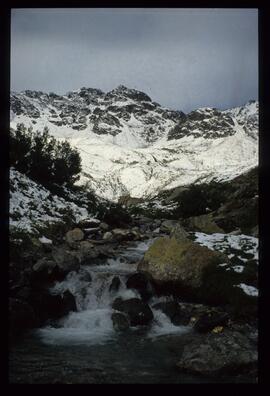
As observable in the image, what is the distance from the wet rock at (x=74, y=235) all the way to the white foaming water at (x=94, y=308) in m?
1.88

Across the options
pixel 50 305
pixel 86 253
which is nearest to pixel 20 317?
pixel 50 305

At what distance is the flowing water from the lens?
300 inches

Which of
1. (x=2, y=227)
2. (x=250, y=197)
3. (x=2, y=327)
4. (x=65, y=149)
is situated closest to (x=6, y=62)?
(x=2, y=227)

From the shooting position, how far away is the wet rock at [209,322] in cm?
968

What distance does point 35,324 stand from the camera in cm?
1016

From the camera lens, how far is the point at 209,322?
972 cm

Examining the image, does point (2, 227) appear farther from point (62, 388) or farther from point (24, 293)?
point (24, 293)

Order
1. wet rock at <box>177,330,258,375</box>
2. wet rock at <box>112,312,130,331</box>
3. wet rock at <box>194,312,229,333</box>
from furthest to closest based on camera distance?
wet rock at <box>112,312,130,331</box>, wet rock at <box>194,312,229,333</box>, wet rock at <box>177,330,258,375</box>

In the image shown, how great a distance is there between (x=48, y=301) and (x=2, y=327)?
544cm

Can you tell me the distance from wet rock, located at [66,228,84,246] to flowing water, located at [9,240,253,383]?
287cm

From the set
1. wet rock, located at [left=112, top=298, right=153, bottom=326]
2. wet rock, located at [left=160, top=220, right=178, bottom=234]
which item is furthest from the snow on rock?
wet rock, located at [left=160, top=220, right=178, bottom=234]

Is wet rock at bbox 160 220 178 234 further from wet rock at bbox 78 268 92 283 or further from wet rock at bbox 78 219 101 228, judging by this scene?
wet rock at bbox 78 268 92 283

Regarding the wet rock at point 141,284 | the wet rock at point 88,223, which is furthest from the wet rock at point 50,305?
the wet rock at point 88,223

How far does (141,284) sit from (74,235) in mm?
4907
